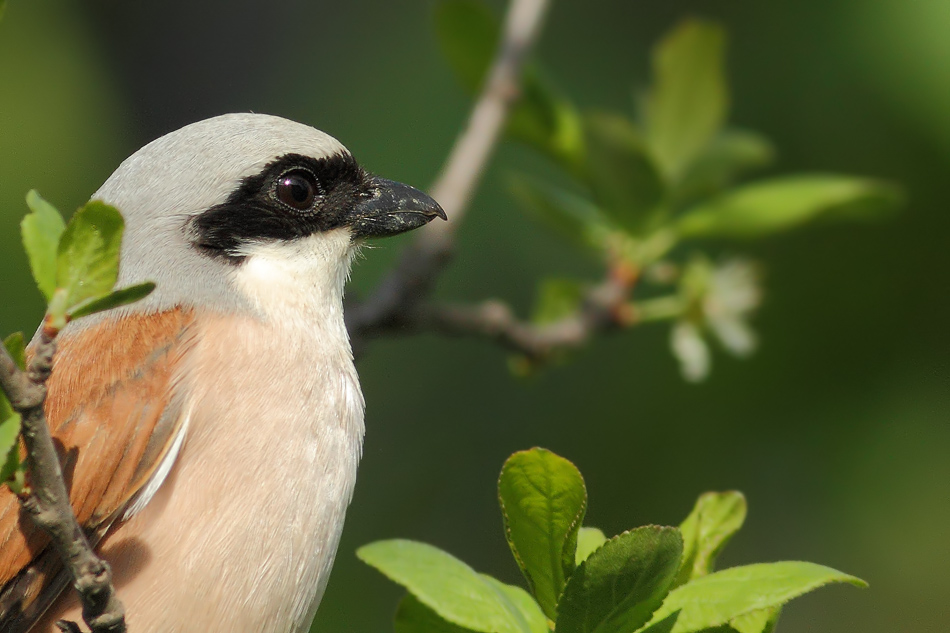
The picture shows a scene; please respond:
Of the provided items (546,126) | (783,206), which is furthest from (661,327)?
(546,126)

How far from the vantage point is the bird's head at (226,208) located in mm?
2770

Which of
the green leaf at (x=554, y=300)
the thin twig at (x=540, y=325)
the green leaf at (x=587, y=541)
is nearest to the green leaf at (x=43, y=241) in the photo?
the green leaf at (x=587, y=541)

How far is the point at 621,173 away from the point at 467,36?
0.78 metres

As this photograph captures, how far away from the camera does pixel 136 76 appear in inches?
277

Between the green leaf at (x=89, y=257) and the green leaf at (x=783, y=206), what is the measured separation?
8.77ft

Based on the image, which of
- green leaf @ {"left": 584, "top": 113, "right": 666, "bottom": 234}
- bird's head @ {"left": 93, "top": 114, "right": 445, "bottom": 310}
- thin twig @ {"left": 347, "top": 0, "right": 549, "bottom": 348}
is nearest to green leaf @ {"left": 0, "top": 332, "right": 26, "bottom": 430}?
bird's head @ {"left": 93, "top": 114, "right": 445, "bottom": 310}

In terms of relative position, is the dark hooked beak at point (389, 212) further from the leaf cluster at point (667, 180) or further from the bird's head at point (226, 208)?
the leaf cluster at point (667, 180)

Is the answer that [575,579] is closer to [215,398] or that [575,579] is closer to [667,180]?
[215,398]

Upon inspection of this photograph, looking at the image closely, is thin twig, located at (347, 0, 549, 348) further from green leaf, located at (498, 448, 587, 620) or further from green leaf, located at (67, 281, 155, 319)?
Answer: green leaf, located at (67, 281, 155, 319)

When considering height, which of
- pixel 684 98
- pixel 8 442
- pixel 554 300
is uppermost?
pixel 684 98

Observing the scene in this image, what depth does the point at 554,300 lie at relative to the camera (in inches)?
160

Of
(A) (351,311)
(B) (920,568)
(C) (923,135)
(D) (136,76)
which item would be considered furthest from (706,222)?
(D) (136,76)

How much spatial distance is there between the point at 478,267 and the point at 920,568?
2.53 meters

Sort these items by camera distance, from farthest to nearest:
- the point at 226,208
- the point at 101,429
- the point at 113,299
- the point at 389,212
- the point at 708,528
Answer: the point at 389,212, the point at 226,208, the point at 101,429, the point at 708,528, the point at 113,299
